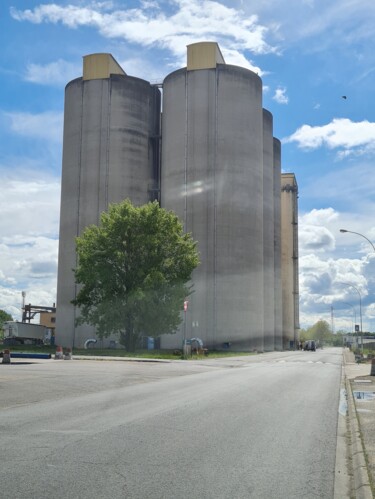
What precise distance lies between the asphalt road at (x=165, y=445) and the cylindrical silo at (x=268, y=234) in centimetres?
6861

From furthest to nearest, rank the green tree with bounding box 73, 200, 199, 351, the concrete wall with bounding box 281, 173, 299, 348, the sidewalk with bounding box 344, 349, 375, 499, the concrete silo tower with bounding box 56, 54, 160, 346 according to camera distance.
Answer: the concrete wall with bounding box 281, 173, 299, 348, the concrete silo tower with bounding box 56, 54, 160, 346, the green tree with bounding box 73, 200, 199, 351, the sidewalk with bounding box 344, 349, 375, 499

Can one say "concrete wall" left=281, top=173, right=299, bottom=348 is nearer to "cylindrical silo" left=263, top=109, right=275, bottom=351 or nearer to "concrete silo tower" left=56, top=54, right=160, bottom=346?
"cylindrical silo" left=263, top=109, right=275, bottom=351

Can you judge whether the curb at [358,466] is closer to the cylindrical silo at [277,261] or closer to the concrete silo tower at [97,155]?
the concrete silo tower at [97,155]

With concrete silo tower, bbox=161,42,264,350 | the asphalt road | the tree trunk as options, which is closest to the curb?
the asphalt road

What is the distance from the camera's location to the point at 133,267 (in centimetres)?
5166

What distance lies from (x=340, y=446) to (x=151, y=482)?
3935 mm

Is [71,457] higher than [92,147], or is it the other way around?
[92,147]

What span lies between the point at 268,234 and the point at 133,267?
1535 inches

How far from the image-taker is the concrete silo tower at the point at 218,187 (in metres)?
69.9

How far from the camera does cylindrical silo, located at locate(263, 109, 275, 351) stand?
8408 centimetres

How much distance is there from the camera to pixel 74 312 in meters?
72.5

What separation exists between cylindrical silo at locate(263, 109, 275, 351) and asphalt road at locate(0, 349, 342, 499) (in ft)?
225

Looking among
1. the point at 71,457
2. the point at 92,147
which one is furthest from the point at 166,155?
the point at 71,457

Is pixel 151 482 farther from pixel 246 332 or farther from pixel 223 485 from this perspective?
pixel 246 332
